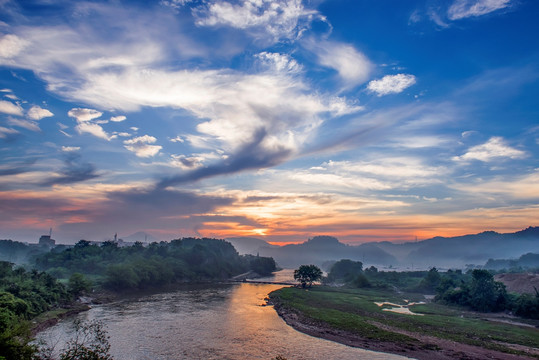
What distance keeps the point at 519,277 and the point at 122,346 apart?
123171 millimetres

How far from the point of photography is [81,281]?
6919cm

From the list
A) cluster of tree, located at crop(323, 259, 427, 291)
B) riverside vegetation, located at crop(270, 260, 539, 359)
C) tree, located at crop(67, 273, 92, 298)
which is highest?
tree, located at crop(67, 273, 92, 298)

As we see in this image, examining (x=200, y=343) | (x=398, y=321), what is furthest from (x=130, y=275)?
(x=398, y=321)

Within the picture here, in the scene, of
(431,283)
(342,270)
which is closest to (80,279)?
(431,283)

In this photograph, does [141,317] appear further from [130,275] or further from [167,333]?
[130,275]

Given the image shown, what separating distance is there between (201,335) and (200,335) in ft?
0.46

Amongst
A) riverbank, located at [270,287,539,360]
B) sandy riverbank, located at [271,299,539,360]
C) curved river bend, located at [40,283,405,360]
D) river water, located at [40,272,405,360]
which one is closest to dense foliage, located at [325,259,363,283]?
riverbank, located at [270,287,539,360]

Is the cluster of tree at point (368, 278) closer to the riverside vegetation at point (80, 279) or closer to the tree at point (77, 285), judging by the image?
the riverside vegetation at point (80, 279)

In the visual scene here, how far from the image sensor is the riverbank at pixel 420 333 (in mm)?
37719

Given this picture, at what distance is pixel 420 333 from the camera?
46.0 meters

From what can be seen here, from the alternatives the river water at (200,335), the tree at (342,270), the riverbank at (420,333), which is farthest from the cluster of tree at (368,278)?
the river water at (200,335)

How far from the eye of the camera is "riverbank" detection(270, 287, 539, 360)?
1485 inches

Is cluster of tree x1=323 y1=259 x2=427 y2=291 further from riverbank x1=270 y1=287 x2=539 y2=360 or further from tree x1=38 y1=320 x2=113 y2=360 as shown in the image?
tree x1=38 y1=320 x2=113 y2=360

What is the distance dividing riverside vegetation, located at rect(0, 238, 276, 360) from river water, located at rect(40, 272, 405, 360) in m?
3.65
